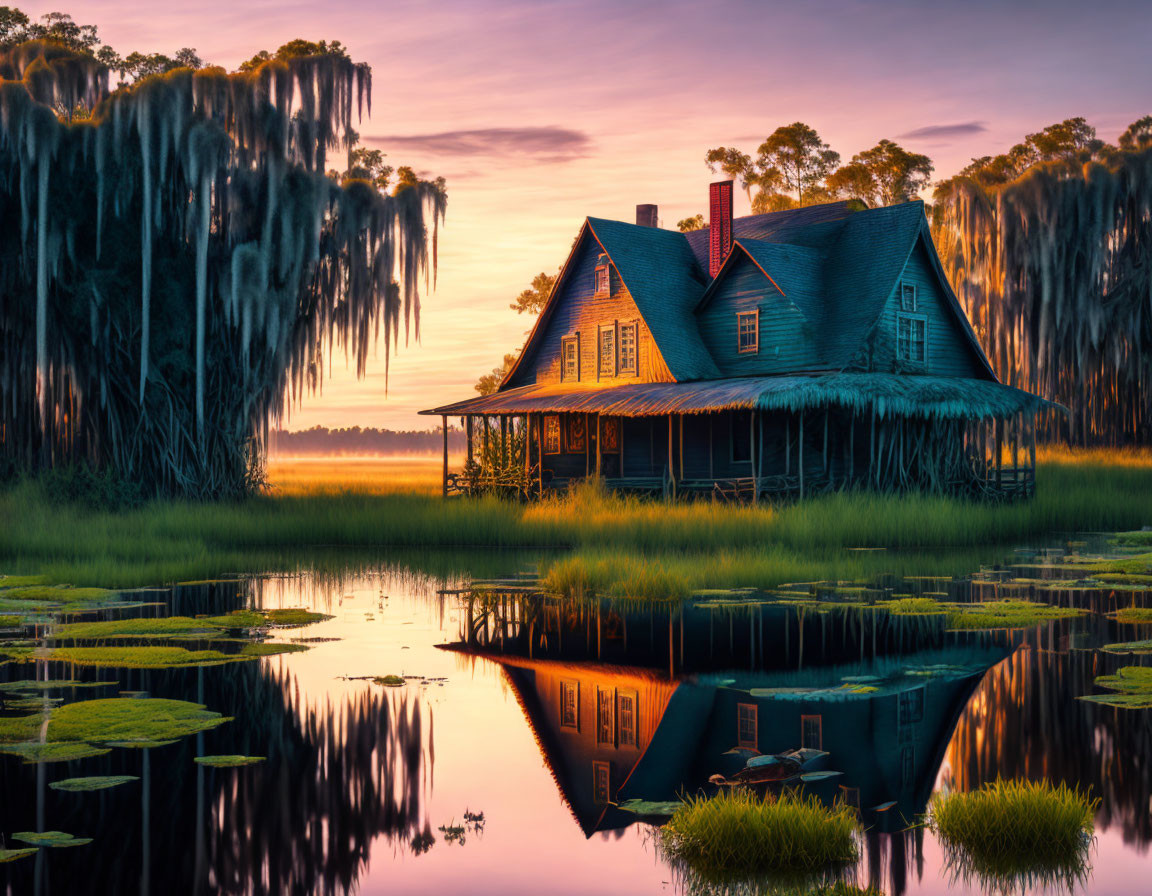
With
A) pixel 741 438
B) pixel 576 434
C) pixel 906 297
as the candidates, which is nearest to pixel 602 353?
pixel 576 434

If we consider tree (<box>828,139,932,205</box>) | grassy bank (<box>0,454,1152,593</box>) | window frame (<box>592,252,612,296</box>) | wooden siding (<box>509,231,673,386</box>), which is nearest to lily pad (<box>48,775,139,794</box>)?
grassy bank (<box>0,454,1152,593</box>)

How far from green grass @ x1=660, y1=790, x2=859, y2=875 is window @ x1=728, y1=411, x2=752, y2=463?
30079 mm

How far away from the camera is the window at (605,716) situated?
9281 mm

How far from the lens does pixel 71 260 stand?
30422 millimetres

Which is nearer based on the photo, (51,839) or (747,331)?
(51,839)

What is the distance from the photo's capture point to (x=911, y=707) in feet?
33.3

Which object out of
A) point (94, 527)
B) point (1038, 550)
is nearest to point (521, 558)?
point (94, 527)

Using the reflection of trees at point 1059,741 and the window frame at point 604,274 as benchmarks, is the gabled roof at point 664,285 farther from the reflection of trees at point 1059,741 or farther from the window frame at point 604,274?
the reflection of trees at point 1059,741

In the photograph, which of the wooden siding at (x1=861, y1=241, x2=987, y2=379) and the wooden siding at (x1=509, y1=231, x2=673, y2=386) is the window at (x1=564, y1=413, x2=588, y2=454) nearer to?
the wooden siding at (x1=509, y1=231, x2=673, y2=386)

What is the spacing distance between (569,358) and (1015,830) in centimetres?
3496

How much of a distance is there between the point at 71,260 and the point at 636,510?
617 inches

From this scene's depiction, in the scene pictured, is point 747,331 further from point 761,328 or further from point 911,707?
point 911,707

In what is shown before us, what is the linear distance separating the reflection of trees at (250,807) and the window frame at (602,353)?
96.3ft

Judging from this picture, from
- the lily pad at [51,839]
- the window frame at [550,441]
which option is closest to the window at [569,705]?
the lily pad at [51,839]
